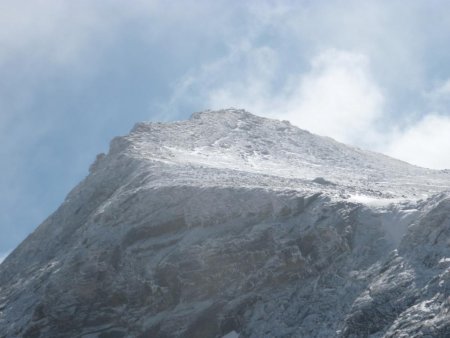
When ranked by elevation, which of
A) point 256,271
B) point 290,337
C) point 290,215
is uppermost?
point 290,215

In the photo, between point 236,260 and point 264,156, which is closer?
point 236,260

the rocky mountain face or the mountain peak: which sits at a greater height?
the mountain peak

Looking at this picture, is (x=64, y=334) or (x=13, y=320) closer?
(x=64, y=334)

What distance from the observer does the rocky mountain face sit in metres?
26.8

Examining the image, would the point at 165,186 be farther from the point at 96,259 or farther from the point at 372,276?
the point at 372,276

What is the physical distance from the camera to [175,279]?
33594 mm

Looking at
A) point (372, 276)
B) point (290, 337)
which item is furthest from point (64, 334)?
point (372, 276)

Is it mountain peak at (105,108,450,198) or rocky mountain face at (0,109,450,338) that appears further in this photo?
mountain peak at (105,108,450,198)

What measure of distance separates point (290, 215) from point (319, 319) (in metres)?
6.88

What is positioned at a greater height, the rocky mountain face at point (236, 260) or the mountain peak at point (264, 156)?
the mountain peak at point (264, 156)

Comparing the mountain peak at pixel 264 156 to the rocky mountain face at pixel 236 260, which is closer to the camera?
the rocky mountain face at pixel 236 260

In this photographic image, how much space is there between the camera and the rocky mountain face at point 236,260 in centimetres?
2684

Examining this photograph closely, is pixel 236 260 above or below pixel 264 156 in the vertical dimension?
below

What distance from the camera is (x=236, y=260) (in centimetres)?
3275
